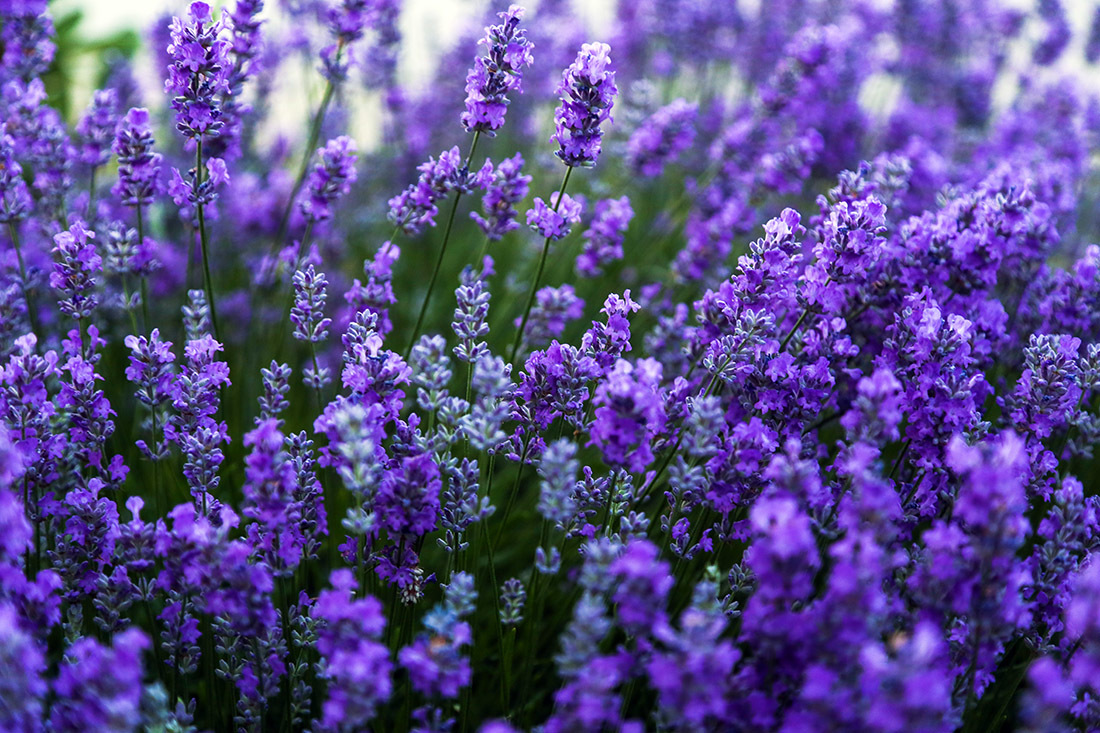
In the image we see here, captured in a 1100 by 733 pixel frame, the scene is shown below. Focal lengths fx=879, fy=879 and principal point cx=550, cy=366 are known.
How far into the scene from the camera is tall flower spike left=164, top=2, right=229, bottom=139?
1.71 meters

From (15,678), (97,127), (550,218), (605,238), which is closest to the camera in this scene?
(15,678)

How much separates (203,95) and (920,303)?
1485 millimetres

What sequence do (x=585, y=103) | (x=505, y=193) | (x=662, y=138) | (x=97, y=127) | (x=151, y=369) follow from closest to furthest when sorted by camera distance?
(x=151, y=369)
(x=585, y=103)
(x=505, y=193)
(x=97, y=127)
(x=662, y=138)

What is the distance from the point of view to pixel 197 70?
175cm

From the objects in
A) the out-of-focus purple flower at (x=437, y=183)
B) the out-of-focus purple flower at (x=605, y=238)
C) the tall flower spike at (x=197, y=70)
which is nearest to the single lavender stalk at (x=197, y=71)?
the tall flower spike at (x=197, y=70)

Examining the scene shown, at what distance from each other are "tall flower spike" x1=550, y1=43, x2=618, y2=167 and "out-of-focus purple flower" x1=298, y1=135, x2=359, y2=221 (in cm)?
58

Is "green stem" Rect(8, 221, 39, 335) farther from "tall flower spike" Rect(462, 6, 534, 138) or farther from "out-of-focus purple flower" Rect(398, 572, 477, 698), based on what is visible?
"out-of-focus purple flower" Rect(398, 572, 477, 698)

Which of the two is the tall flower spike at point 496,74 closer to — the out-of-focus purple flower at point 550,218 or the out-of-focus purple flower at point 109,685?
the out-of-focus purple flower at point 550,218

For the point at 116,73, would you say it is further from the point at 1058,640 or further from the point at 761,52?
the point at 1058,640

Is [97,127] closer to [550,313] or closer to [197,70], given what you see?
[197,70]

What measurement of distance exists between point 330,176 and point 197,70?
411mm

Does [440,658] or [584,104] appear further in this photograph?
[584,104]

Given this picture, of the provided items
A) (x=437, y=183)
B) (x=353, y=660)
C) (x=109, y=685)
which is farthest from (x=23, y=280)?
(x=353, y=660)

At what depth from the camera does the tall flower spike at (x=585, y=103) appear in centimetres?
Answer: 170
